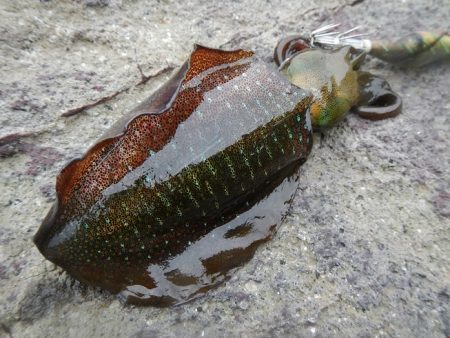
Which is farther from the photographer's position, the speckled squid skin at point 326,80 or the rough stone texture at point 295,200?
the speckled squid skin at point 326,80

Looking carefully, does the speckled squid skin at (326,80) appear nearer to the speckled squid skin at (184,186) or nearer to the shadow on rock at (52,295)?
the speckled squid skin at (184,186)

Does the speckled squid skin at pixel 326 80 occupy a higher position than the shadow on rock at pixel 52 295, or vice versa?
the shadow on rock at pixel 52 295

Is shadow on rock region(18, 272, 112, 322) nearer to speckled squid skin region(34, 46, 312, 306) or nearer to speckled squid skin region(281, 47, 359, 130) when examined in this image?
speckled squid skin region(34, 46, 312, 306)

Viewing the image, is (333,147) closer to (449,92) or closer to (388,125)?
(388,125)

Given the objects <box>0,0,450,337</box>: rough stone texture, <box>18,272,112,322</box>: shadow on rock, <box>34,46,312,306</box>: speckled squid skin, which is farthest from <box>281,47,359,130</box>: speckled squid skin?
<box>18,272,112,322</box>: shadow on rock

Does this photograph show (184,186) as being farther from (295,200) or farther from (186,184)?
(295,200)

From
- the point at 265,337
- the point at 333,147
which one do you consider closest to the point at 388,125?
the point at 333,147

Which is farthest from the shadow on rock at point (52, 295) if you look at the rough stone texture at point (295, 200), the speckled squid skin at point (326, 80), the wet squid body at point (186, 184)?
the speckled squid skin at point (326, 80)
